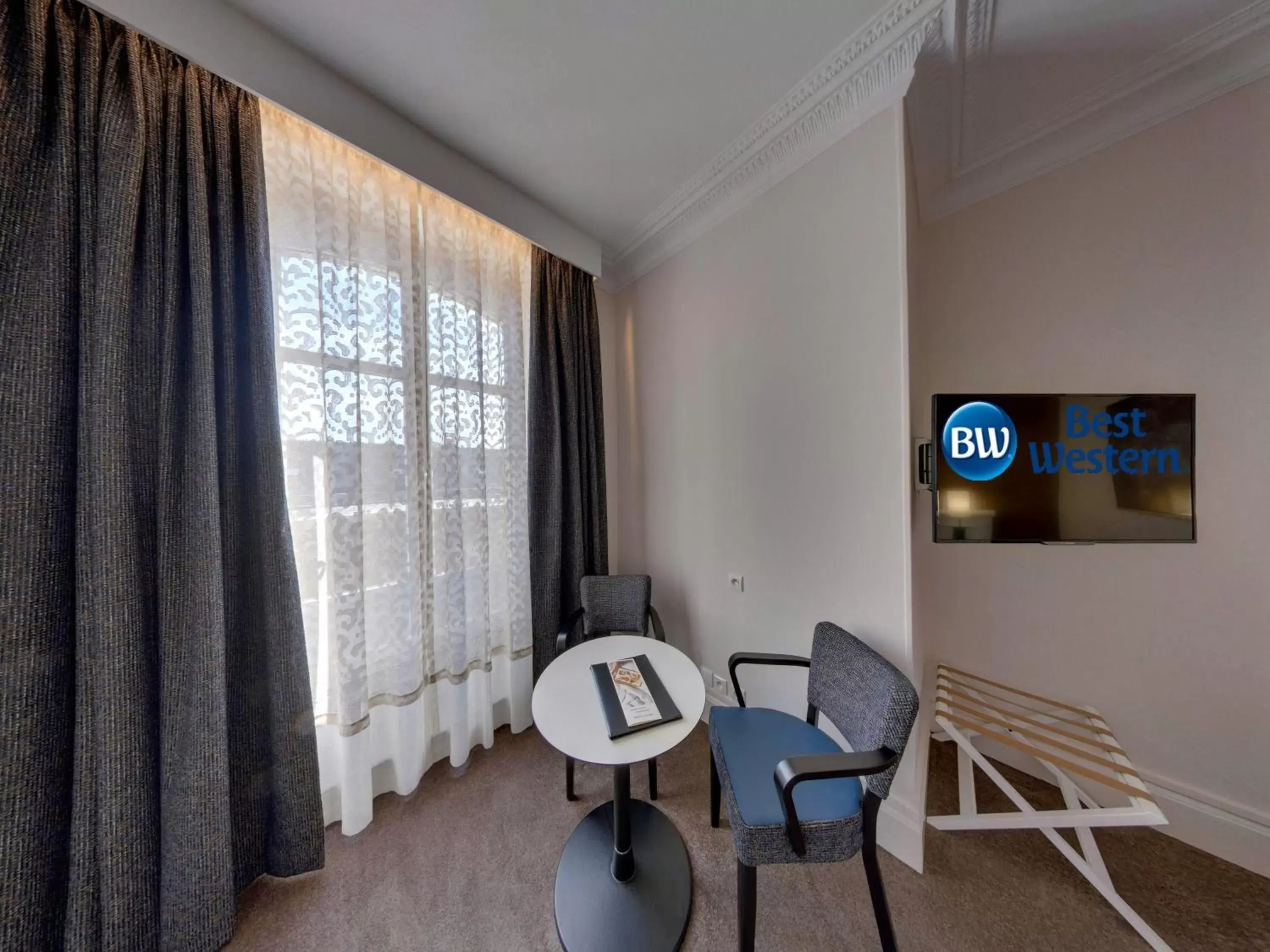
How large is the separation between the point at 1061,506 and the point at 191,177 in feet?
9.98

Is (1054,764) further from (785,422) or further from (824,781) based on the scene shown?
(785,422)

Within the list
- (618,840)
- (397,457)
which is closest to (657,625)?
(618,840)

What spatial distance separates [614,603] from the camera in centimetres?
207

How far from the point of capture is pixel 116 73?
1.05 meters

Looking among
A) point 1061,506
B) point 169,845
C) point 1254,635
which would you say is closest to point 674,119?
point 1061,506

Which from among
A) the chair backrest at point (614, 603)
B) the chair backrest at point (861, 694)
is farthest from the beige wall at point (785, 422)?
the chair backrest at point (614, 603)

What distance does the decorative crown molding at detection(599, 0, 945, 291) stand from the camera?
3.91 feet

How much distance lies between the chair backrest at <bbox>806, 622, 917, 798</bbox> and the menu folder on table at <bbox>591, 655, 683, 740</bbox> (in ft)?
A: 1.86

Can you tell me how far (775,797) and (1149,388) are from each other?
205 cm

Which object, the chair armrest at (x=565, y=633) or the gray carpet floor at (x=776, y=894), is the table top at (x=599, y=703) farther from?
the gray carpet floor at (x=776, y=894)

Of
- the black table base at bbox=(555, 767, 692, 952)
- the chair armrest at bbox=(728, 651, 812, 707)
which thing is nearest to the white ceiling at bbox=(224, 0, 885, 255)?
the chair armrest at bbox=(728, 651, 812, 707)

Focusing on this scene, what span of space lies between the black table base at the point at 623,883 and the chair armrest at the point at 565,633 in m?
0.62

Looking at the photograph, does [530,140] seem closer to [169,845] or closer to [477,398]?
[477,398]

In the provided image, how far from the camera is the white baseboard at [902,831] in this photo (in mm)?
1312
